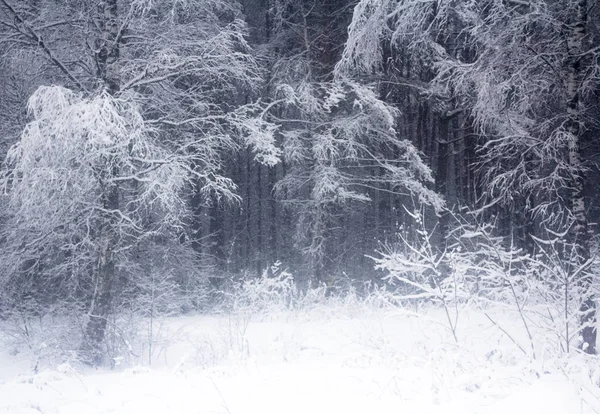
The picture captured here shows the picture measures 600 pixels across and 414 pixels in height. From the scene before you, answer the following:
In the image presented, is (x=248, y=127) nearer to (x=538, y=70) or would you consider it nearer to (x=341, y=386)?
(x=538, y=70)

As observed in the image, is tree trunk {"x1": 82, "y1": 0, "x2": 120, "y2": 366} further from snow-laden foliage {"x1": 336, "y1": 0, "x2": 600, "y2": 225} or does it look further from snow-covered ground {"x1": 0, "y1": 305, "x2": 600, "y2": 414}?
snow-laden foliage {"x1": 336, "y1": 0, "x2": 600, "y2": 225}

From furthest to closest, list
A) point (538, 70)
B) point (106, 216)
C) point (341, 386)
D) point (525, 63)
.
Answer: point (106, 216) < point (538, 70) < point (525, 63) < point (341, 386)

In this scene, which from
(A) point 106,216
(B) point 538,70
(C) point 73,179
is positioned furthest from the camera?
(A) point 106,216

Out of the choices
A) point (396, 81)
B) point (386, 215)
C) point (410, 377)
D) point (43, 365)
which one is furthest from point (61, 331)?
point (386, 215)

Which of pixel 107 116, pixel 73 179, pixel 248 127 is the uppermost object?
pixel 248 127

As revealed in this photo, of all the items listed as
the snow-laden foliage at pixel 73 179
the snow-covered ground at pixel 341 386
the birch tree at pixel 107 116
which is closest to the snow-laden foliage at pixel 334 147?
the birch tree at pixel 107 116

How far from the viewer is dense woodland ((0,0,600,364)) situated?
7.62 metres

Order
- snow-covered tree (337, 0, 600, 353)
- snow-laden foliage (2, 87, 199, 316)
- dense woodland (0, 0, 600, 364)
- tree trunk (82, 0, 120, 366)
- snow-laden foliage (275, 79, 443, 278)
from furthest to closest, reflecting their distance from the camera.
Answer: snow-laden foliage (275, 79, 443, 278)
tree trunk (82, 0, 120, 366)
snow-laden foliage (2, 87, 199, 316)
dense woodland (0, 0, 600, 364)
snow-covered tree (337, 0, 600, 353)

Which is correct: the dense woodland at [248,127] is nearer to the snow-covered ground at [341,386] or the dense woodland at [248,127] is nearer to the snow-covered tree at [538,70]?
the snow-covered tree at [538,70]

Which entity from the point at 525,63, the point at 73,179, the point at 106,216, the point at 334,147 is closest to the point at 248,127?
the point at 106,216

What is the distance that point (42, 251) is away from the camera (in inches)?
418

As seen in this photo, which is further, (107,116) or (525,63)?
(107,116)

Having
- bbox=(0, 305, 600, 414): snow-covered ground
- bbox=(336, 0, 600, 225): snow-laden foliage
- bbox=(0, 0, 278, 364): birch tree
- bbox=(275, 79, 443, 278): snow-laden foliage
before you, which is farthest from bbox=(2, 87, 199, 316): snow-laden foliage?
bbox=(275, 79, 443, 278): snow-laden foliage

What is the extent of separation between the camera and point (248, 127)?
1023 centimetres
